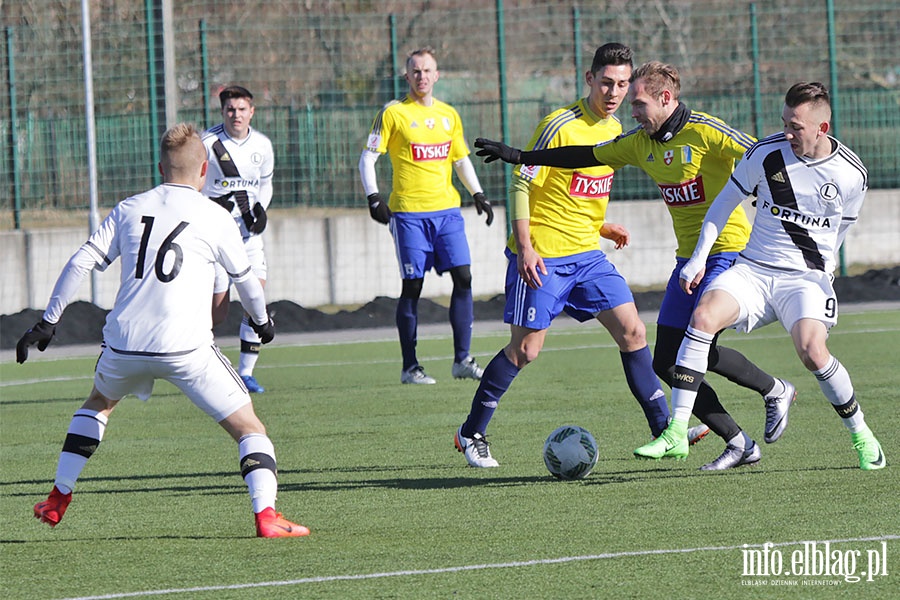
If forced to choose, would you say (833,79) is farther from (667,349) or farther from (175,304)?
(175,304)

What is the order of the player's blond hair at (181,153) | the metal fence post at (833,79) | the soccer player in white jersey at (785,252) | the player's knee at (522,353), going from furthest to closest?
the metal fence post at (833,79) → the player's knee at (522,353) → the soccer player in white jersey at (785,252) → the player's blond hair at (181,153)

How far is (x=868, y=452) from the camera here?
709 centimetres

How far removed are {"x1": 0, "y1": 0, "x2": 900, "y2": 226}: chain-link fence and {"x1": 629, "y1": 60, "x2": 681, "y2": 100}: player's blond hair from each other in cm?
1158

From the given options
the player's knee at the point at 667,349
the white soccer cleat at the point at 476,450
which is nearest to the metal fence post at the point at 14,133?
the white soccer cleat at the point at 476,450

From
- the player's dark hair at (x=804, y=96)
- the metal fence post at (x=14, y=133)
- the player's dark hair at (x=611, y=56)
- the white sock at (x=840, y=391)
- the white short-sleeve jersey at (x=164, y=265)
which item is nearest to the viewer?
the white short-sleeve jersey at (x=164, y=265)

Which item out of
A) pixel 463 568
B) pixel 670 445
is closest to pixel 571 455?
pixel 670 445

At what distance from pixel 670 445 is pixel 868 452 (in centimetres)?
105

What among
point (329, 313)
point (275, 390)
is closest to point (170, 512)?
point (275, 390)

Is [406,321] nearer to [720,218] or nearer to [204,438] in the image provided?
[204,438]

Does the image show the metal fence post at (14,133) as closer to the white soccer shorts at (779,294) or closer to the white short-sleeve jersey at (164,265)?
the white short-sleeve jersey at (164,265)

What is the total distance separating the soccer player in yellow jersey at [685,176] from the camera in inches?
287

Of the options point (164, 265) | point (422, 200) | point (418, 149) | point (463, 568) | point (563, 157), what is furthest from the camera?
point (418, 149)

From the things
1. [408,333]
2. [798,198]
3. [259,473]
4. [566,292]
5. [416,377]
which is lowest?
[416,377]

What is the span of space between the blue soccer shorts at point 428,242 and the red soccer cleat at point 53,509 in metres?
6.02
